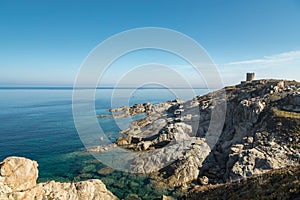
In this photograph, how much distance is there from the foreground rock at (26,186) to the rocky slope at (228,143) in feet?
47.3

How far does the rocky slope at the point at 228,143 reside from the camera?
99.4ft

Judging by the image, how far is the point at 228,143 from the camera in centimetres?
4181

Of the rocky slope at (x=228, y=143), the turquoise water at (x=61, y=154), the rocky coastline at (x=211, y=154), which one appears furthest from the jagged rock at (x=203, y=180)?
the turquoise water at (x=61, y=154)

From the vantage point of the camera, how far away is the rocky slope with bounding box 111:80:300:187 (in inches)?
1193

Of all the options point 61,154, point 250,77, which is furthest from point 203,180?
point 250,77

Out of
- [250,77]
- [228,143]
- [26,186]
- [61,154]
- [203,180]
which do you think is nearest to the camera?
[26,186]

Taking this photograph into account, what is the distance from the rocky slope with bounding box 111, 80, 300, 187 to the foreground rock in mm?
14406

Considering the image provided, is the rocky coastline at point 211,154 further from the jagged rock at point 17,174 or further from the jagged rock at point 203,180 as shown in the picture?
the jagged rock at point 203,180

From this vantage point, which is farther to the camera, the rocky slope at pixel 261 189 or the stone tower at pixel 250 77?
the stone tower at pixel 250 77

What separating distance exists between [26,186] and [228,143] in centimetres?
3606

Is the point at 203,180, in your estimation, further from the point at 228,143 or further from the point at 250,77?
the point at 250,77

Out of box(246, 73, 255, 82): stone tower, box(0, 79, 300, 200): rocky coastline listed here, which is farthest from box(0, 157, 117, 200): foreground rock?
box(246, 73, 255, 82): stone tower

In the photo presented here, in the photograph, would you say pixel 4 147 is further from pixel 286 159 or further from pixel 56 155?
pixel 286 159

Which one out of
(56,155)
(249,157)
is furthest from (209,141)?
(56,155)
